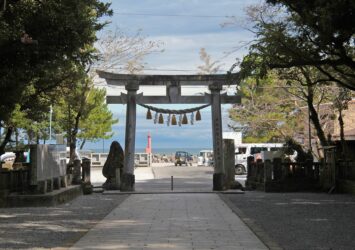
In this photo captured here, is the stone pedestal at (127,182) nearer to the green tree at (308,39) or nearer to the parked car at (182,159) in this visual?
the green tree at (308,39)

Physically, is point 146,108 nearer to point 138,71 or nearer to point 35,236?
point 138,71

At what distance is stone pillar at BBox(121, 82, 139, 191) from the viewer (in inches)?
866

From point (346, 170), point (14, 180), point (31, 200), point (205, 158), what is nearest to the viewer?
point (31, 200)

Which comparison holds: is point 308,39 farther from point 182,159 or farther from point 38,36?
point 182,159

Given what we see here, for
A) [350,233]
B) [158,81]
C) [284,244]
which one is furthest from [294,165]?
[284,244]

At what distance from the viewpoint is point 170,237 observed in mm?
9672

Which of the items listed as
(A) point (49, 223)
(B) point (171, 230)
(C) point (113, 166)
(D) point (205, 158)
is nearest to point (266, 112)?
(C) point (113, 166)

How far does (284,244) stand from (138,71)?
2260cm

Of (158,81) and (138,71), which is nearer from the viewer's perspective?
(158,81)

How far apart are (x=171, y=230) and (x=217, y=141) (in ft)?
39.0

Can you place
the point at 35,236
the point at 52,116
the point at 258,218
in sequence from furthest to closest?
the point at 52,116
the point at 258,218
the point at 35,236

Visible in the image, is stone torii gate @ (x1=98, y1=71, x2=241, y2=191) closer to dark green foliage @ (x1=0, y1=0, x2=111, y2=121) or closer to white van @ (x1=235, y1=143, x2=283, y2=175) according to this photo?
dark green foliage @ (x1=0, y1=0, x2=111, y2=121)

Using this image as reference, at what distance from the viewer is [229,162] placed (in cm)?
2316

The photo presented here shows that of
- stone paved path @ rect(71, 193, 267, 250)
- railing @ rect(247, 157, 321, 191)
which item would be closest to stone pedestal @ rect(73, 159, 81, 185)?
stone paved path @ rect(71, 193, 267, 250)
